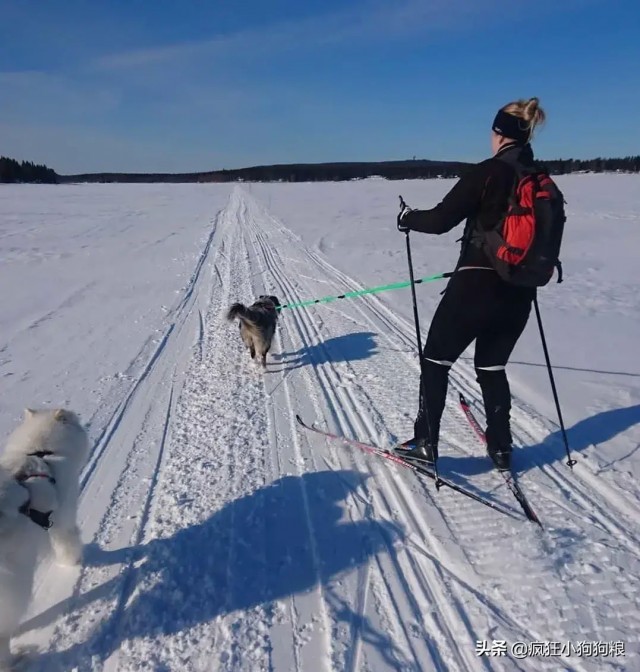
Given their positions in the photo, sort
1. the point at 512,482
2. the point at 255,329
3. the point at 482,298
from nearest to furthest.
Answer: the point at 482,298, the point at 512,482, the point at 255,329

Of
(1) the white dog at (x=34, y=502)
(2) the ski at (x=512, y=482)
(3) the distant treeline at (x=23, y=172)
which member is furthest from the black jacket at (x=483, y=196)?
(3) the distant treeline at (x=23, y=172)

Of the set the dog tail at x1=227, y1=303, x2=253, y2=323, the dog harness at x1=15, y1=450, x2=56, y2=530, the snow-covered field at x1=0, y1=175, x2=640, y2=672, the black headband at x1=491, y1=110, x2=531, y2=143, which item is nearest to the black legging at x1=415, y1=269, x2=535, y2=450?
the snow-covered field at x1=0, y1=175, x2=640, y2=672

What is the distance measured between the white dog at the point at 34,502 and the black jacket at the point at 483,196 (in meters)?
2.41

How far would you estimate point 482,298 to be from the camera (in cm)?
304

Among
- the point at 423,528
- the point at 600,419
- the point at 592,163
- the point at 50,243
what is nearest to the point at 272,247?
the point at 50,243

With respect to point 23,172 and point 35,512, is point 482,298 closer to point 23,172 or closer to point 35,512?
point 35,512

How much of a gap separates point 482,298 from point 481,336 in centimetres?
37

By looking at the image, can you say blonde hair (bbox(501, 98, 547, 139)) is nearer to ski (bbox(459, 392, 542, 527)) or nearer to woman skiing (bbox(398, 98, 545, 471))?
woman skiing (bbox(398, 98, 545, 471))

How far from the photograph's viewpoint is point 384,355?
20.0 ft

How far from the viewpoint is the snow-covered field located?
2.36 meters

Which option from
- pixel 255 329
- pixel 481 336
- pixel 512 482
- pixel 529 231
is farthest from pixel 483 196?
pixel 255 329

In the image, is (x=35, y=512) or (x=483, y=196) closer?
(x=35, y=512)

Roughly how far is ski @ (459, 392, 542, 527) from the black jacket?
4.84 feet

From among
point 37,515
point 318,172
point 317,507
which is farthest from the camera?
point 318,172
